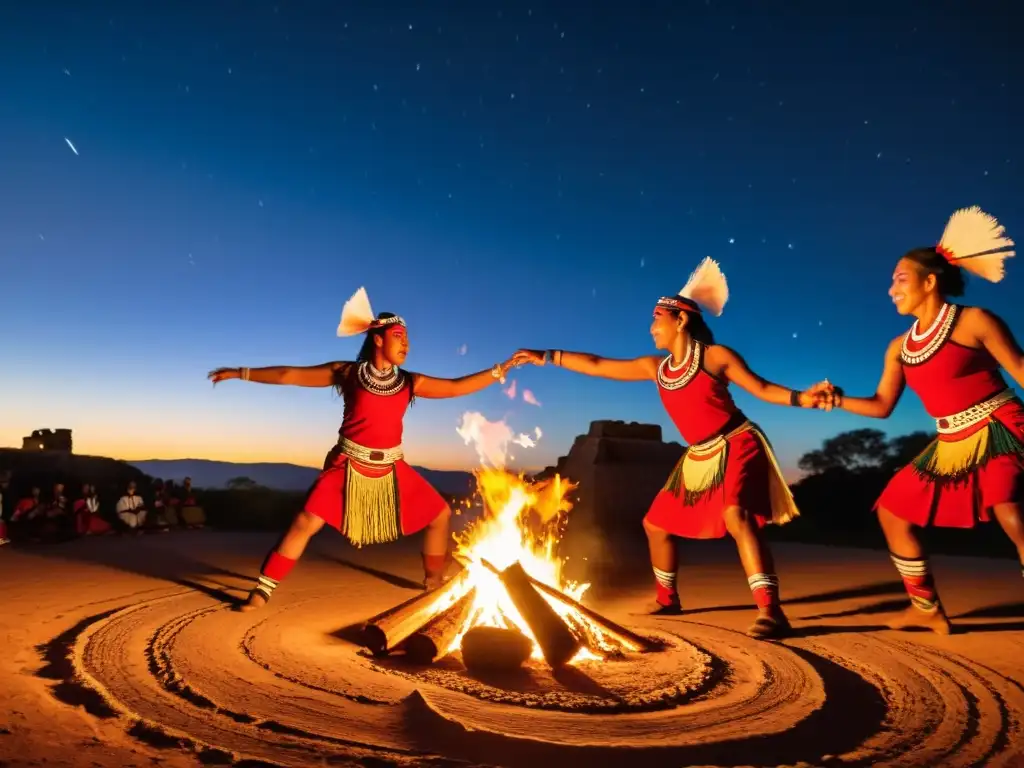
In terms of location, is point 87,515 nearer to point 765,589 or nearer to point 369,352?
point 369,352

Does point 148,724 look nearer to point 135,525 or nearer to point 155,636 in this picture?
point 155,636

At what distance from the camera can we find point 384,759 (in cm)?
259

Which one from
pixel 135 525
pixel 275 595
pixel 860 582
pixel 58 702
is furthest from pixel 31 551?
pixel 860 582

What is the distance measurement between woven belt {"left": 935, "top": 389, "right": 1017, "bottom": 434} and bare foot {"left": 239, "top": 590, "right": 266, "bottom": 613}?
4.50 m

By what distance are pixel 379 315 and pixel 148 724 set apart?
3.43 meters

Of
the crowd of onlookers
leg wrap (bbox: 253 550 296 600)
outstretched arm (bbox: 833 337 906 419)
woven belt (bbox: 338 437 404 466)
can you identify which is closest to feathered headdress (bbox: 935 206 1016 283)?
outstretched arm (bbox: 833 337 906 419)

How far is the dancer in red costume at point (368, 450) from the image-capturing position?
538 centimetres

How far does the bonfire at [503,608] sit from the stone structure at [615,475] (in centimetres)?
778

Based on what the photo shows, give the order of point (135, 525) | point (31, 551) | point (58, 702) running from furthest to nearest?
point (135, 525), point (31, 551), point (58, 702)

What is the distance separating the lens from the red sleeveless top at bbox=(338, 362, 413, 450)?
554 centimetres

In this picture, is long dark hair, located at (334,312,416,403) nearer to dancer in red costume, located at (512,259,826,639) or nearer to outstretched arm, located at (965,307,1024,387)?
dancer in red costume, located at (512,259,826,639)

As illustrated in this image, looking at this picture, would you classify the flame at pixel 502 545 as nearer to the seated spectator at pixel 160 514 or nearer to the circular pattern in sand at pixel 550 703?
the circular pattern in sand at pixel 550 703

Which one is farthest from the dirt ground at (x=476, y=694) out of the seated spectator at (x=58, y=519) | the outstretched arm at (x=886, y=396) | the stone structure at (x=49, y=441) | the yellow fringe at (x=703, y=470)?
the stone structure at (x=49, y=441)

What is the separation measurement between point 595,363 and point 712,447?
3.47ft
